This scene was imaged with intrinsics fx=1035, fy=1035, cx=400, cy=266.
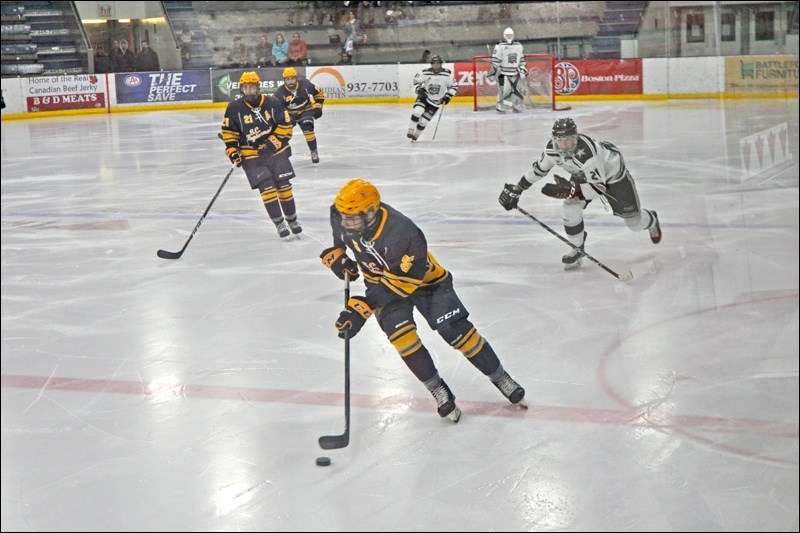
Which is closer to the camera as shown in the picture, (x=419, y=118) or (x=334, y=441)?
(x=334, y=441)

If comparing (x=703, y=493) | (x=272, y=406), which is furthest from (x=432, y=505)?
(x=272, y=406)

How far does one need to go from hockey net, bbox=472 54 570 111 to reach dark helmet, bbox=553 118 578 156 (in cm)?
1020

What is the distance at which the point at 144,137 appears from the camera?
13414 millimetres

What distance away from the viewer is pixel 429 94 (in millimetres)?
12047

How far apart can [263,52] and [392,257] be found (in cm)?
1644

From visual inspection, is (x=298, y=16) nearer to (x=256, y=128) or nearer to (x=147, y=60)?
(x=147, y=60)

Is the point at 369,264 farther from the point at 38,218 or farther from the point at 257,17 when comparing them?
the point at 257,17

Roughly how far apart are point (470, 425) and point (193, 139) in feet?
33.5

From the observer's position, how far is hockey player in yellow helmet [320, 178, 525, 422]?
10.5 feet

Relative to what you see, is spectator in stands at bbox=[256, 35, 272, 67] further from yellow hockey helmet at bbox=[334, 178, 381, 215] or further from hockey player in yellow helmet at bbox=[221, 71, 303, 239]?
yellow hockey helmet at bbox=[334, 178, 381, 215]

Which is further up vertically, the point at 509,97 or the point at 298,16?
the point at 298,16

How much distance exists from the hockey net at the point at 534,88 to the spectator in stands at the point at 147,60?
5923 millimetres

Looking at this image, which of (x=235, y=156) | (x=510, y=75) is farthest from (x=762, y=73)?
(x=510, y=75)

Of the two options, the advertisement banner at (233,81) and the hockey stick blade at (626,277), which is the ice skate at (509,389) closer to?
the hockey stick blade at (626,277)
